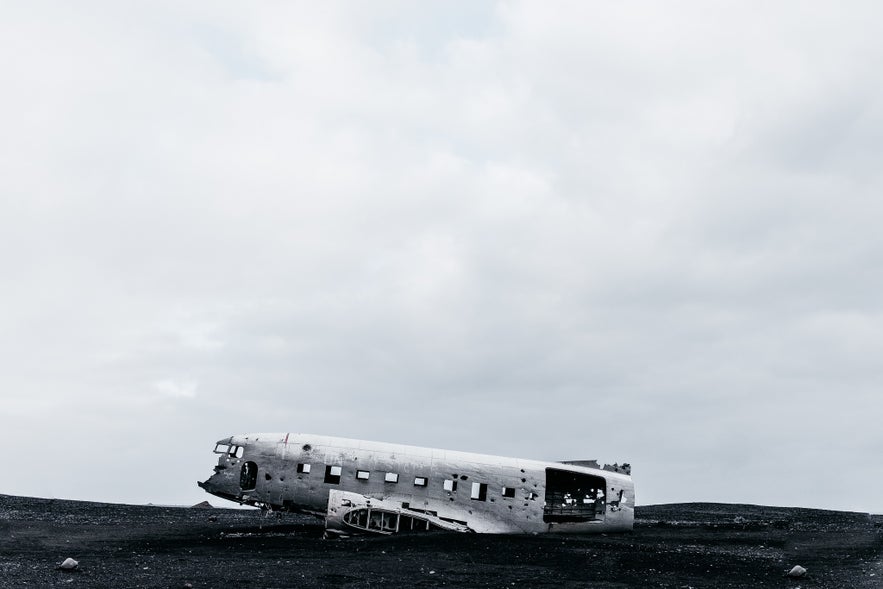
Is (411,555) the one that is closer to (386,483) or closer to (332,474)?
(386,483)

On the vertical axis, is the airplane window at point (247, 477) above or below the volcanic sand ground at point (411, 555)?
above

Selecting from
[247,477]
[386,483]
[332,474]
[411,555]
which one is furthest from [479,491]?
[247,477]

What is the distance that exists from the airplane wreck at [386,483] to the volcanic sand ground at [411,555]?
6.27ft

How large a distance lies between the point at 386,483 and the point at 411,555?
7.56m

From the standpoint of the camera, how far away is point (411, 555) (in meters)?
31.1

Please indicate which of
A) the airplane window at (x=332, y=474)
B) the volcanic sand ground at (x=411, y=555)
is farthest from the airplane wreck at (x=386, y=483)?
the volcanic sand ground at (x=411, y=555)

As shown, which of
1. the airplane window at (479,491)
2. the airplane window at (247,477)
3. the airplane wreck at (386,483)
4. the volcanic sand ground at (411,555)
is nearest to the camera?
the volcanic sand ground at (411,555)

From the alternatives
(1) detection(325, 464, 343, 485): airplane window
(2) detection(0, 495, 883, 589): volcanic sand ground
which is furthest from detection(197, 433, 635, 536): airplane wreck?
(2) detection(0, 495, 883, 589): volcanic sand ground

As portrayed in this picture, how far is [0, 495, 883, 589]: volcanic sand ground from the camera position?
26406 millimetres

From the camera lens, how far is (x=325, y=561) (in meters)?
29.6

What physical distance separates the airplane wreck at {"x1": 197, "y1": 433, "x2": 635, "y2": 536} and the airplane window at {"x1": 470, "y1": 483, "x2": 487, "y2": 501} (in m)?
0.05

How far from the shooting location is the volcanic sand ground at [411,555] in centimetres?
2641

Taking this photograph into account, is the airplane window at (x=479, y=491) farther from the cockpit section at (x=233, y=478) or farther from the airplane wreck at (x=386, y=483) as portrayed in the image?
the cockpit section at (x=233, y=478)

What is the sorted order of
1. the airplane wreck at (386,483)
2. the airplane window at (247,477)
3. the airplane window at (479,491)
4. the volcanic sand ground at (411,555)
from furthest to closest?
the airplane window at (479,491)
the airplane window at (247,477)
the airplane wreck at (386,483)
the volcanic sand ground at (411,555)
